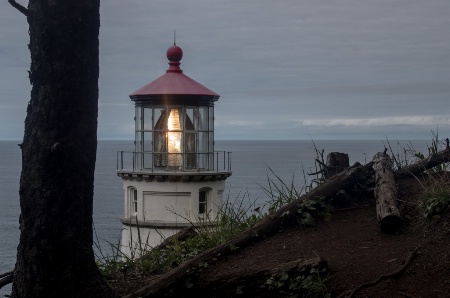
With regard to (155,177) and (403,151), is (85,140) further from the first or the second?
(155,177)

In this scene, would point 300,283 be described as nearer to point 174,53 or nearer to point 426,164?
point 426,164

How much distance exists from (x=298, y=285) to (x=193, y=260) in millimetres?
1034

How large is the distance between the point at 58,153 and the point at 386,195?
3.34 metres

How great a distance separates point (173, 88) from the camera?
19.4 metres

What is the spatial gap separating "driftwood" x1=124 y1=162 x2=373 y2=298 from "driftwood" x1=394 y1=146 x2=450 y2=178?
17.3 inches

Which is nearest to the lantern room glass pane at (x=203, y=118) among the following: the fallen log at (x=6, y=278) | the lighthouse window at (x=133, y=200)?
the lighthouse window at (x=133, y=200)

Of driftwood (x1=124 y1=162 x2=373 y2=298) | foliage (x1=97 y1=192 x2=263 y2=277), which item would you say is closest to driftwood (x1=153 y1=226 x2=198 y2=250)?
foliage (x1=97 y1=192 x2=263 y2=277)

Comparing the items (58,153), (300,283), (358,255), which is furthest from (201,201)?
(58,153)

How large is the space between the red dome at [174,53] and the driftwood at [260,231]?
12.0m

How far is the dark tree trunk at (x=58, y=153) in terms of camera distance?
6.17 meters

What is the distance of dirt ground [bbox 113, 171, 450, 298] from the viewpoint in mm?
6270

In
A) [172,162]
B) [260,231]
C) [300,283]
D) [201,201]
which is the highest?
[172,162]

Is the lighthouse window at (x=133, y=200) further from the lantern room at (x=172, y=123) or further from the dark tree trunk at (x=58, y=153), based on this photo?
the dark tree trunk at (x=58, y=153)

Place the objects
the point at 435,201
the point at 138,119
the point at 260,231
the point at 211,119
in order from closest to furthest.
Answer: the point at 435,201, the point at 260,231, the point at 138,119, the point at 211,119
